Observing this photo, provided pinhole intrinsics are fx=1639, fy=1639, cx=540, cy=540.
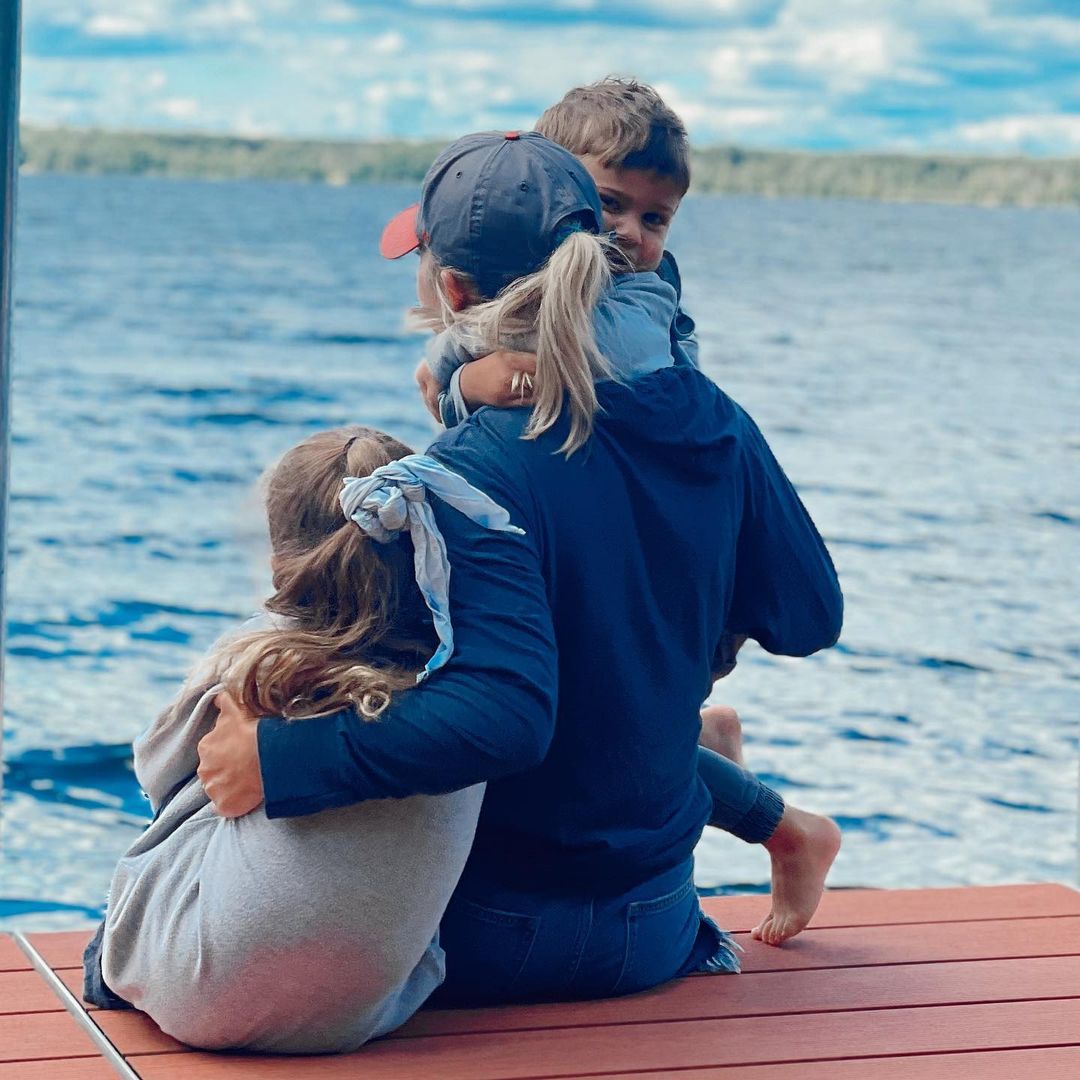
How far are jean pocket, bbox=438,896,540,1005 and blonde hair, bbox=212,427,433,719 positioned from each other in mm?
359

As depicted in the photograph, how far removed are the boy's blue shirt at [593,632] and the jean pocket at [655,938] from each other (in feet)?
0.18

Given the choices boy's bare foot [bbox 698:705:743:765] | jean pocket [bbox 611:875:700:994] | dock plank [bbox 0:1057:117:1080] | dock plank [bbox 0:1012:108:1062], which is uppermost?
boy's bare foot [bbox 698:705:743:765]

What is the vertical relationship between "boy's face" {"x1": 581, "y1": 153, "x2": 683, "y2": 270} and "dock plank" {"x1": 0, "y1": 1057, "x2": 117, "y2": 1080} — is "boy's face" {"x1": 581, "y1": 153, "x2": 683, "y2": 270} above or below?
above

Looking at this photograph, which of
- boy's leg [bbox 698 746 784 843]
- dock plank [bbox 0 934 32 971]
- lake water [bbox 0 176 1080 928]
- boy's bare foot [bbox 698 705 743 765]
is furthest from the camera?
lake water [bbox 0 176 1080 928]

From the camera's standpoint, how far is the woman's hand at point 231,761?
167 centimetres

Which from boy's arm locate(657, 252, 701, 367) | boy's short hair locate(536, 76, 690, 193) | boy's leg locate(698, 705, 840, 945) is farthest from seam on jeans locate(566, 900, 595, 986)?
boy's short hair locate(536, 76, 690, 193)

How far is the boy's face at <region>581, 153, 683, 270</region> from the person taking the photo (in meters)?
2.04

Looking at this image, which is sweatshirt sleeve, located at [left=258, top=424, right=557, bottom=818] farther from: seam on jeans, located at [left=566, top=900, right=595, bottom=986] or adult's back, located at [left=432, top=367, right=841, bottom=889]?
seam on jeans, located at [left=566, top=900, right=595, bottom=986]

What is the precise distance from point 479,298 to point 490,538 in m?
0.30

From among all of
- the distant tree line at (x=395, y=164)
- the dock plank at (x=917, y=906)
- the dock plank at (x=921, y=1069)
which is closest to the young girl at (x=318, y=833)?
the dock plank at (x=921, y=1069)

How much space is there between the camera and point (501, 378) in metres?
1.74

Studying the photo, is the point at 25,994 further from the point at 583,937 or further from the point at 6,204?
the point at 6,204

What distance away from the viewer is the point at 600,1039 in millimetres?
1863

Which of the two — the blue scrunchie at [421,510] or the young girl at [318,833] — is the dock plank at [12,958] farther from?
the blue scrunchie at [421,510]
